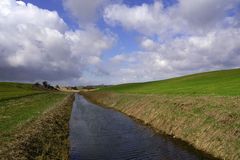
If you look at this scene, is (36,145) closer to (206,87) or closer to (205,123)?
(205,123)

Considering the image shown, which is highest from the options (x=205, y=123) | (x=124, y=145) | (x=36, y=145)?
(x=205, y=123)

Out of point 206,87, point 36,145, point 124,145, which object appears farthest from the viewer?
point 206,87

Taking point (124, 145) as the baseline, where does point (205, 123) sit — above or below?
above

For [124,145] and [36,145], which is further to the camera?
[124,145]

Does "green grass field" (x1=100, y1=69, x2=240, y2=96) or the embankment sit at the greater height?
"green grass field" (x1=100, y1=69, x2=240, y2=96)

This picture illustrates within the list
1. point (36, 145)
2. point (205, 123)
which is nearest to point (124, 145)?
point (205, 123)

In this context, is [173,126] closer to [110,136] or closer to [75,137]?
[110,136]

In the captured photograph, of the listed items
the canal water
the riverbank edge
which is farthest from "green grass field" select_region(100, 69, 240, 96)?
the riverbank edge

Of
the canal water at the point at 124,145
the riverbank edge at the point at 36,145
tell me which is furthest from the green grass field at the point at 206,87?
the riverbank edge at the point at 36,145

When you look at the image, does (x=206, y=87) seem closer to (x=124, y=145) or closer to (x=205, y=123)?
(x=205, y=123)

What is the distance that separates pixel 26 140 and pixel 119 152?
7730 millimetres

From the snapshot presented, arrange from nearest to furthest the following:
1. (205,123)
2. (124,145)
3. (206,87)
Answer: (205,123) → (124,145) → (206,87)

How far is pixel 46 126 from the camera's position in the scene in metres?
34.0

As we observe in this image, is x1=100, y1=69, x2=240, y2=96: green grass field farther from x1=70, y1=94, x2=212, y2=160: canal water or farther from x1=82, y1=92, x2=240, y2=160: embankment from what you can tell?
x1=70, y1=94, x2=212, y2=160: canal water
